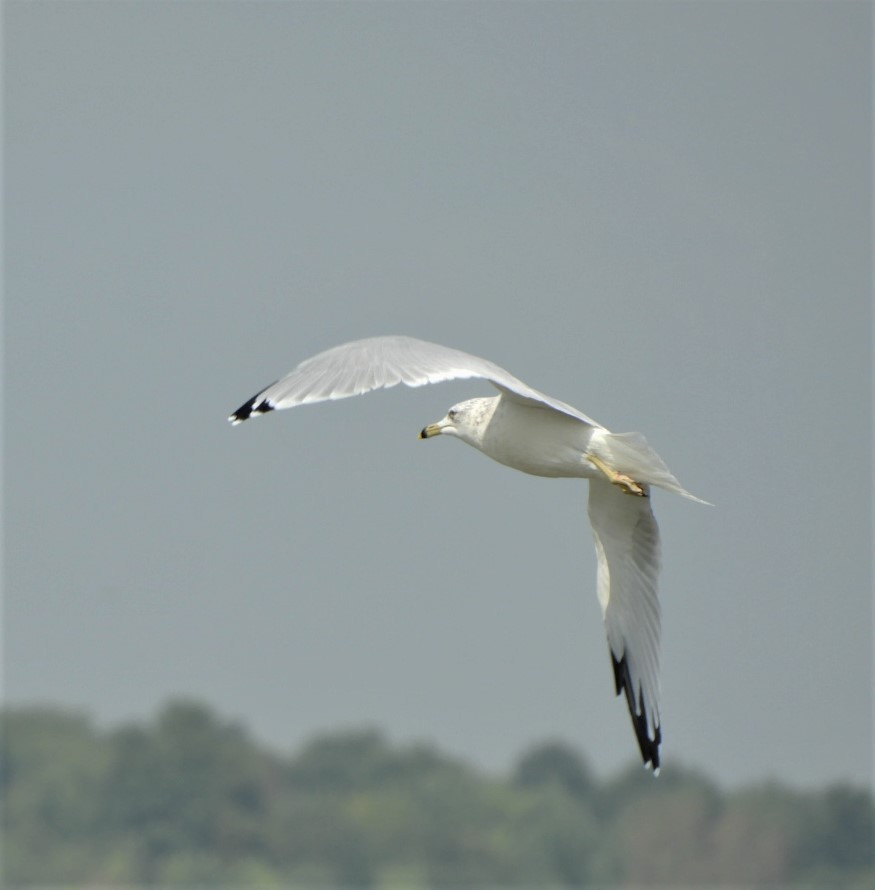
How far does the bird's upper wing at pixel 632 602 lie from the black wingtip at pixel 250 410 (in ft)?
4.99

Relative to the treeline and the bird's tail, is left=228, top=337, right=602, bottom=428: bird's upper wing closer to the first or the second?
the bird's tail

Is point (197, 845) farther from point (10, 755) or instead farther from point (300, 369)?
point (300, 369)

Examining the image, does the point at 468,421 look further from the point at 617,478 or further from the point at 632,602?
the point at 632,602

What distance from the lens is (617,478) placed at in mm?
7082

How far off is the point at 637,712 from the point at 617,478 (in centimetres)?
121

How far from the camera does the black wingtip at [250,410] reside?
657 cm

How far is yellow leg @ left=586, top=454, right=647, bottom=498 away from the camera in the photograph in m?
7.09

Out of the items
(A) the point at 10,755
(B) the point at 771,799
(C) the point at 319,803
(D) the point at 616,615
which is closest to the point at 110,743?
(A) the point at 10,755

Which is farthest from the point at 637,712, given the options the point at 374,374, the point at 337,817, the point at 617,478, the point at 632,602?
the point at 337,817

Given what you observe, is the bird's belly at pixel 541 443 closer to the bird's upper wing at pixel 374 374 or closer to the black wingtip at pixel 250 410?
the bird's upper wing at pixel 374 374

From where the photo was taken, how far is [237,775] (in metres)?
44.0

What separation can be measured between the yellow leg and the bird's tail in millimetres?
14

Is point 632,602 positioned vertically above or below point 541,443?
below

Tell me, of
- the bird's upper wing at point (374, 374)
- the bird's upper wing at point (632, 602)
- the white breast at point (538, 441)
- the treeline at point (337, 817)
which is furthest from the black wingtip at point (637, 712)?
the treeline at point (337, 817)
